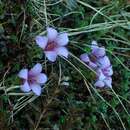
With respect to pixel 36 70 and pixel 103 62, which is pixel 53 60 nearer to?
pixel 36 70


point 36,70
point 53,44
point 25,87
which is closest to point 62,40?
point 53,44

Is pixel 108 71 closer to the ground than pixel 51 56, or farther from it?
closer to the ground

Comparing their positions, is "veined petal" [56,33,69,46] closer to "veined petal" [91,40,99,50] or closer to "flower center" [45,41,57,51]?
"flower center" [45,41,57,51]

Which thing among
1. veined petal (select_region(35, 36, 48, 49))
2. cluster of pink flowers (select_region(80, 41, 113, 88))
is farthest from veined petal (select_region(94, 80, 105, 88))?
veined petal (select_region(35, 36, 48, 49))

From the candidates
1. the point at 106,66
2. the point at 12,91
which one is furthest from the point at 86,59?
the point at 12,91

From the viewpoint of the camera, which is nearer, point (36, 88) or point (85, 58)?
point (36, 88)

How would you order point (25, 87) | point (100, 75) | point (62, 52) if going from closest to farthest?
1. point (25, 87)
2. point (62, 52)
3. point (100, 75)

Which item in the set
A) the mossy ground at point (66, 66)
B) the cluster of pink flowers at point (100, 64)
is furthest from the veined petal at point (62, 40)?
the cluster of pink flowers at point (100, 64)
